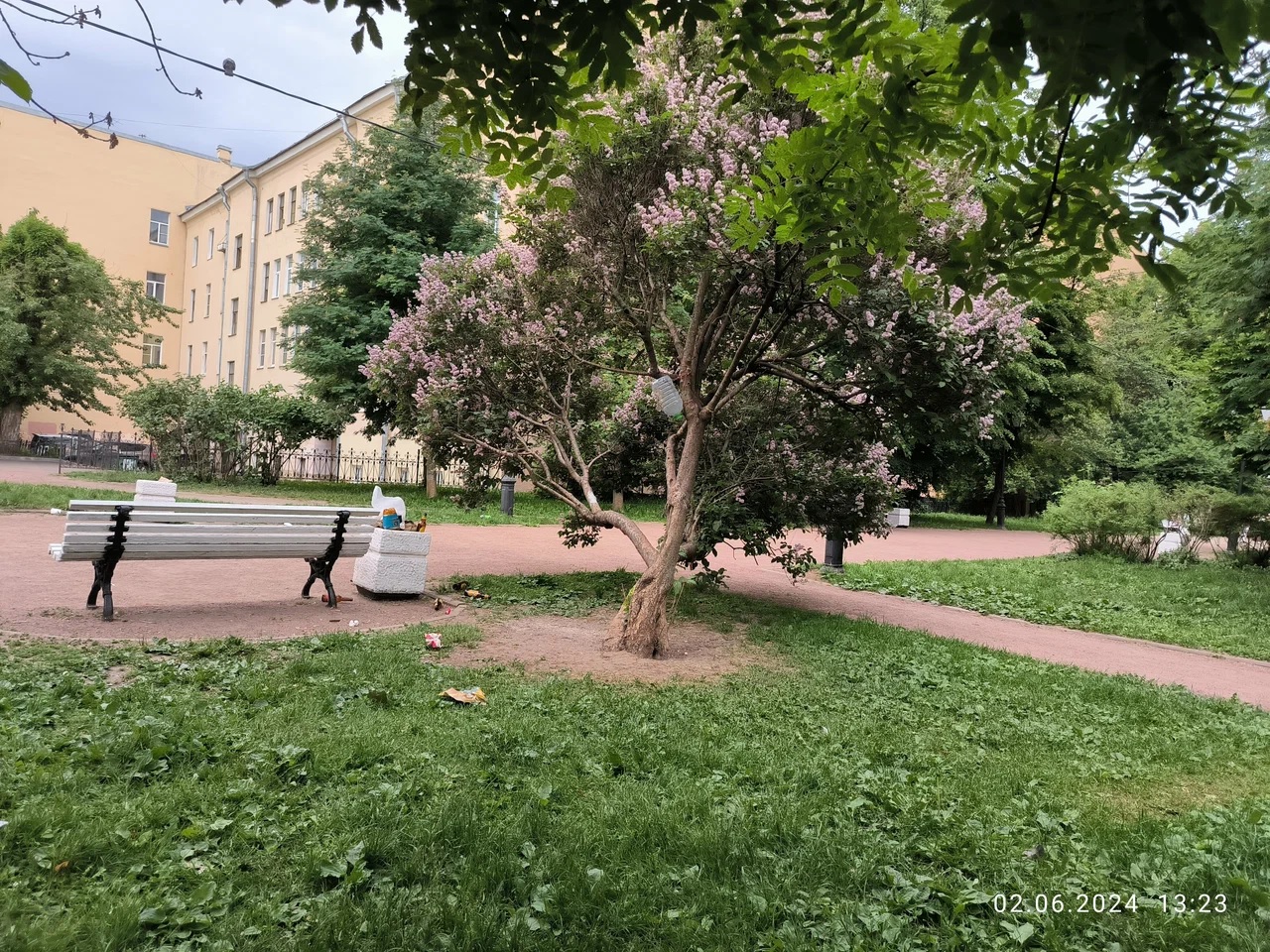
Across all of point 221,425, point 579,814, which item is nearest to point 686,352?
point 579,814

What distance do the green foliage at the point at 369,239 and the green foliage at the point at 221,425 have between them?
3.10ft

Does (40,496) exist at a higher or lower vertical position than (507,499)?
lower

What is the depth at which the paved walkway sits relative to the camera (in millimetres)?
6512

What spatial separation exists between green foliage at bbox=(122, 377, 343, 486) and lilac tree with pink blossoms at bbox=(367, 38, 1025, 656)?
15051 mm

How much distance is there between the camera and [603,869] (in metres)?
2.86

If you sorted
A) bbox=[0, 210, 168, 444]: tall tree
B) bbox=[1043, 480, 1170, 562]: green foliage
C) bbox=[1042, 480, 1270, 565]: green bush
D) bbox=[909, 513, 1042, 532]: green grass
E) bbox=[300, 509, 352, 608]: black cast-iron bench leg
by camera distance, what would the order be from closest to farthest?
1. bbox=[300, 509, 352, 608]: black cast-iron bench leg
2. bbox=[1042, 480, 1270, 565]: green bush
3. bbox=[1043, 480, 1170, 562]: green foliage
4. bbox=[909, 513, 1042, 532]: green grass
5. bbox=[0, 210, 168, 444]: tall tree

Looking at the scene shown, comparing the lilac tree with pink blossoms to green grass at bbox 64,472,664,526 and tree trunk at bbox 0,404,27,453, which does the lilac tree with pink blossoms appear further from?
tree trunk at bbox 0,404,27,453

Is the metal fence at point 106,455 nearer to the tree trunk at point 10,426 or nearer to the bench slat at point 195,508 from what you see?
the tree trunk at point 10,426

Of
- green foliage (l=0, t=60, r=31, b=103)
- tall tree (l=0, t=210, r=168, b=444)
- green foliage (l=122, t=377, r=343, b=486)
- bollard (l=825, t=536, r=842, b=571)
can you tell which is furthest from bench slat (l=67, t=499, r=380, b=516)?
tall tree (l=0, t=210, r=168, b=444)

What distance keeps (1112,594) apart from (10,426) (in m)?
41.9

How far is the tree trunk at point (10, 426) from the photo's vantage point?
35.0 m

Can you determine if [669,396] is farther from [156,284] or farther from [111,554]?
[156,284]

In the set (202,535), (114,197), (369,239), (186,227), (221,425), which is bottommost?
(202,535)

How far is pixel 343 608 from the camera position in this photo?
7621 mm
